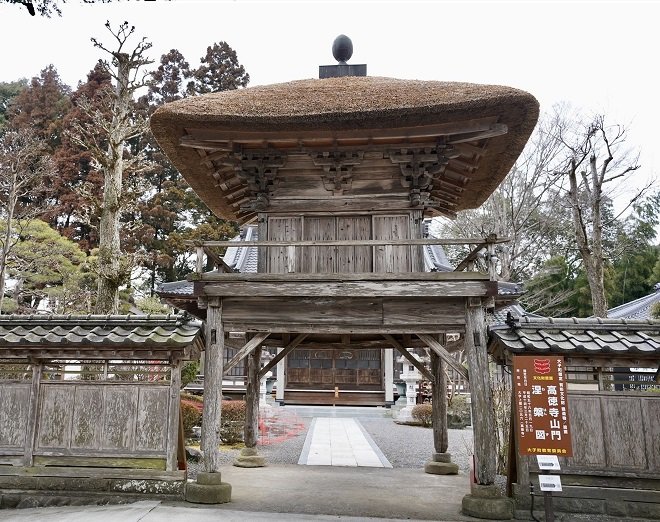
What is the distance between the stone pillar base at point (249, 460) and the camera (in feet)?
34.7

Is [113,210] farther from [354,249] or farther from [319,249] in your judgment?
[354,249]

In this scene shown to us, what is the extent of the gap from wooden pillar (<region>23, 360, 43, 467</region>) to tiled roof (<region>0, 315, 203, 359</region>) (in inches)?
13.5

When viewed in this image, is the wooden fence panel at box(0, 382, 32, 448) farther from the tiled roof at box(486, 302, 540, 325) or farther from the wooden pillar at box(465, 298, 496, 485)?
the tiled roof at box(486, 302, 540, 325)

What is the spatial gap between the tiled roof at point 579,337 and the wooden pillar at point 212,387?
4270mm

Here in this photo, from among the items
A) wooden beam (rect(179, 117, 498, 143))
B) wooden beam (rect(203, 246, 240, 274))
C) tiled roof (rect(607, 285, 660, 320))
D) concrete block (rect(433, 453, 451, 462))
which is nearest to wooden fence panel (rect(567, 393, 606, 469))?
concrete block (rect(433, 453, 451, 462))

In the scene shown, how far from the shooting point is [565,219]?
24.8 meters

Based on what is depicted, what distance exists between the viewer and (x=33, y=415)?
24.9 ft

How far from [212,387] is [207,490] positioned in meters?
1.46

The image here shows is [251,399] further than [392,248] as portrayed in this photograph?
Yes

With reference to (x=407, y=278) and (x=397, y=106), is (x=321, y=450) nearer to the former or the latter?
(x=407, y=278)

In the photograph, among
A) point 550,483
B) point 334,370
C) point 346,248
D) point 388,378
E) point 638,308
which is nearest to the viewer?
point 550,483

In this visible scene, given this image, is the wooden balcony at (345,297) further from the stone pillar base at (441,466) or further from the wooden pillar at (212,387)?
the stone pillar base at (441,466)

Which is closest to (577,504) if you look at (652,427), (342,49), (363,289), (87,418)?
(652,427)

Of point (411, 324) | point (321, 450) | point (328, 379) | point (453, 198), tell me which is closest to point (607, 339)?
point (411, 324)
